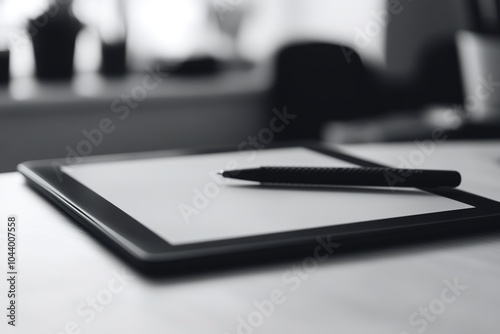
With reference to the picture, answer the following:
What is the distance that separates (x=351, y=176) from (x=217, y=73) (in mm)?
2022

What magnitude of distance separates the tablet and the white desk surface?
0.02 m

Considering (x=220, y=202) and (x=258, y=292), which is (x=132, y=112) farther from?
(x=258, y=292)

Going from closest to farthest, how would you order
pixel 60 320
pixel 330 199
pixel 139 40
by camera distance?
pixel 60 320, pixel 330 199, pixel 139 40

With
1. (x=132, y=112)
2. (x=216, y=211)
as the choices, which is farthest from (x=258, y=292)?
(x=132, y=112)

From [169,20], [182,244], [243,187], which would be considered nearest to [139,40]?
[169,20]

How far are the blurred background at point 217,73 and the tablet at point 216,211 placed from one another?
1.05 meters

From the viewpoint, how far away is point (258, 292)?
399mm

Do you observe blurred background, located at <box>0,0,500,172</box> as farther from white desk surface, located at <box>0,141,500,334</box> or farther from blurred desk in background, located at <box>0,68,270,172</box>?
white desk surface, located at <box>0,141,500,334</box>

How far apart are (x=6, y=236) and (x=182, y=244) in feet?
0.50

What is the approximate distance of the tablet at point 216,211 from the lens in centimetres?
45

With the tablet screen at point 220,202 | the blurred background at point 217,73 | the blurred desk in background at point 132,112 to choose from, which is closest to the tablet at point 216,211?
the tablet screen at point 220,202

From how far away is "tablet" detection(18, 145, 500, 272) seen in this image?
45 centimetres

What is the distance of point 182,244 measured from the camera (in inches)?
17.5

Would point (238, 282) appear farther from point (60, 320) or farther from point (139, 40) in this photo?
point (139, 40)
